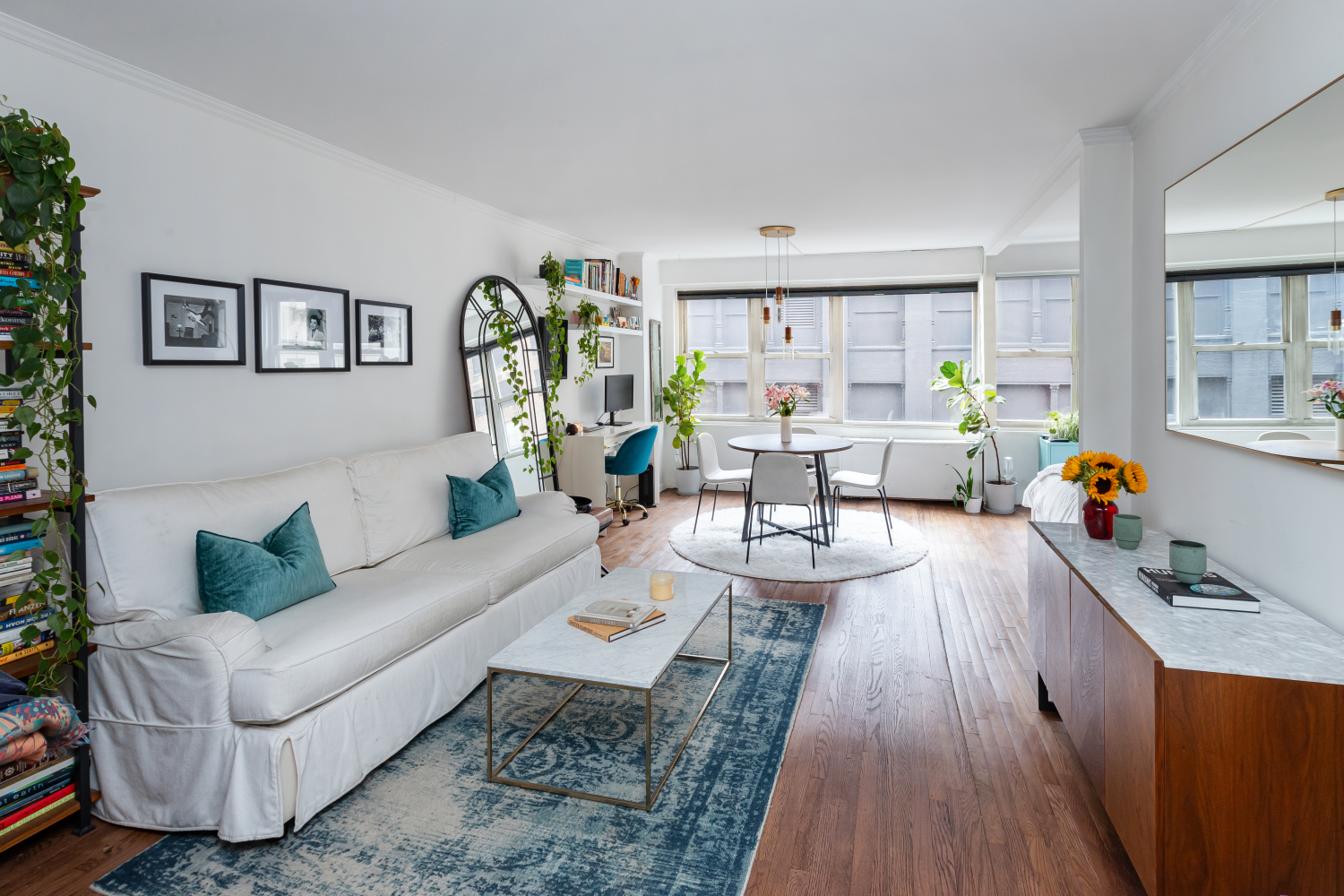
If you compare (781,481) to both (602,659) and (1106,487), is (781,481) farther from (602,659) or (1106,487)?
(602,659)

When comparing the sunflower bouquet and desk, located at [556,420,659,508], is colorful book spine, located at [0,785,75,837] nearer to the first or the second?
the sunflower bouquet

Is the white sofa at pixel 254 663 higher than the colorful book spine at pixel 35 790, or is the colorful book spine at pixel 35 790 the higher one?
the white sofa at pixel 254 663

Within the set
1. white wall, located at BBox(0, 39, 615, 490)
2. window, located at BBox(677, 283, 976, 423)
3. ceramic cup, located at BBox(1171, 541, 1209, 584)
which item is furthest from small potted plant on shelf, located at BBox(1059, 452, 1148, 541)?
window, located at BBox(677, 283, 976, 423)

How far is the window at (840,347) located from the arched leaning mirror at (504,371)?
303 cm

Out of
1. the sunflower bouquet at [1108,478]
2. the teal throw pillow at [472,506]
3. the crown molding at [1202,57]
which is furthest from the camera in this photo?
the teal throw pillow at [472,506]

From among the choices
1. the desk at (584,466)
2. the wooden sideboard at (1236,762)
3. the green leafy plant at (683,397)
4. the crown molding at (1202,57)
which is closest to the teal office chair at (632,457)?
the desk at (584,466)

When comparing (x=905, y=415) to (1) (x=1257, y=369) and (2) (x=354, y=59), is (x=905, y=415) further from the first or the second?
(2) (x=354, y=59)

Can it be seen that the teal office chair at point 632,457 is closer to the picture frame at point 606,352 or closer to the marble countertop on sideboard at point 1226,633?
the picture frame at point 606,352

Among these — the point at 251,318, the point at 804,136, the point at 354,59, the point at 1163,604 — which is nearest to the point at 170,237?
the point at 251,318

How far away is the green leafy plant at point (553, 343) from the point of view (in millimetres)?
5398

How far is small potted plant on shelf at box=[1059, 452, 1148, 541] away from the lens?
2.66 metres

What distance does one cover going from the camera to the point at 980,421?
A: 22.5 ft

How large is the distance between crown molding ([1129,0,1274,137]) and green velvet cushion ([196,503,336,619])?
11.7ft

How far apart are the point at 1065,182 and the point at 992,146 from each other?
57 cm
